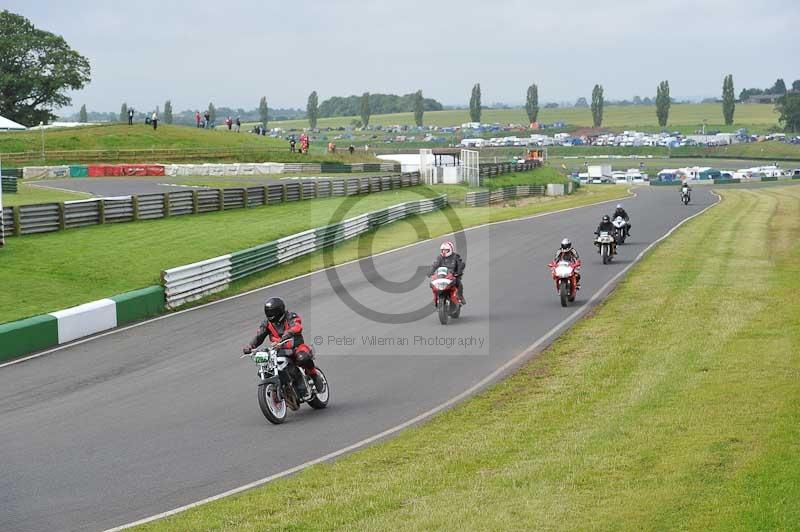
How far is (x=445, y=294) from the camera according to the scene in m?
21.8

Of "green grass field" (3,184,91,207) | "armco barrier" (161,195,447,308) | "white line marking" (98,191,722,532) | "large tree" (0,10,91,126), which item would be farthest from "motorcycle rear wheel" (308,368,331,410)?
"large tree" (0,10,91,126)

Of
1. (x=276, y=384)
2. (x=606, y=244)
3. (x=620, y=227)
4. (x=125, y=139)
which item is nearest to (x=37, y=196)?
(x=620, y=227)

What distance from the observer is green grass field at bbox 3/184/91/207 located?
151ft

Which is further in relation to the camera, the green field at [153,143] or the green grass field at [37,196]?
the green field at [153,143]

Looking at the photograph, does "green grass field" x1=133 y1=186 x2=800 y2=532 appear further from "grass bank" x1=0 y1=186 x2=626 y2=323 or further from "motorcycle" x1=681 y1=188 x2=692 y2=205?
"motorcycle" x1=681 y1=188 x2=692 y2=205

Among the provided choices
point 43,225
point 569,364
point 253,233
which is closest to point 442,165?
point 253,233

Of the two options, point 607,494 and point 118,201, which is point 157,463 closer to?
point 607,494

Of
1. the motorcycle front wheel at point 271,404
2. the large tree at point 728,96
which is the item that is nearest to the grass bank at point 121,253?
the motorcycle front wheel at point 271,404

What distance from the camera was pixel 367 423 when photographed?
1403 centimetres

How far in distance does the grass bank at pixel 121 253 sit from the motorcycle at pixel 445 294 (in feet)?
26.3

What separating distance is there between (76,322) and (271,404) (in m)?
8.74

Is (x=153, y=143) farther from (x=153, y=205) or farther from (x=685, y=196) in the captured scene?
(x=153, y=205)

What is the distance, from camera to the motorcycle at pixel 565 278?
77.5ft

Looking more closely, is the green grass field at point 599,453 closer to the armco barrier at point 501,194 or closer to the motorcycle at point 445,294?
the motorcycle at point 445,294
